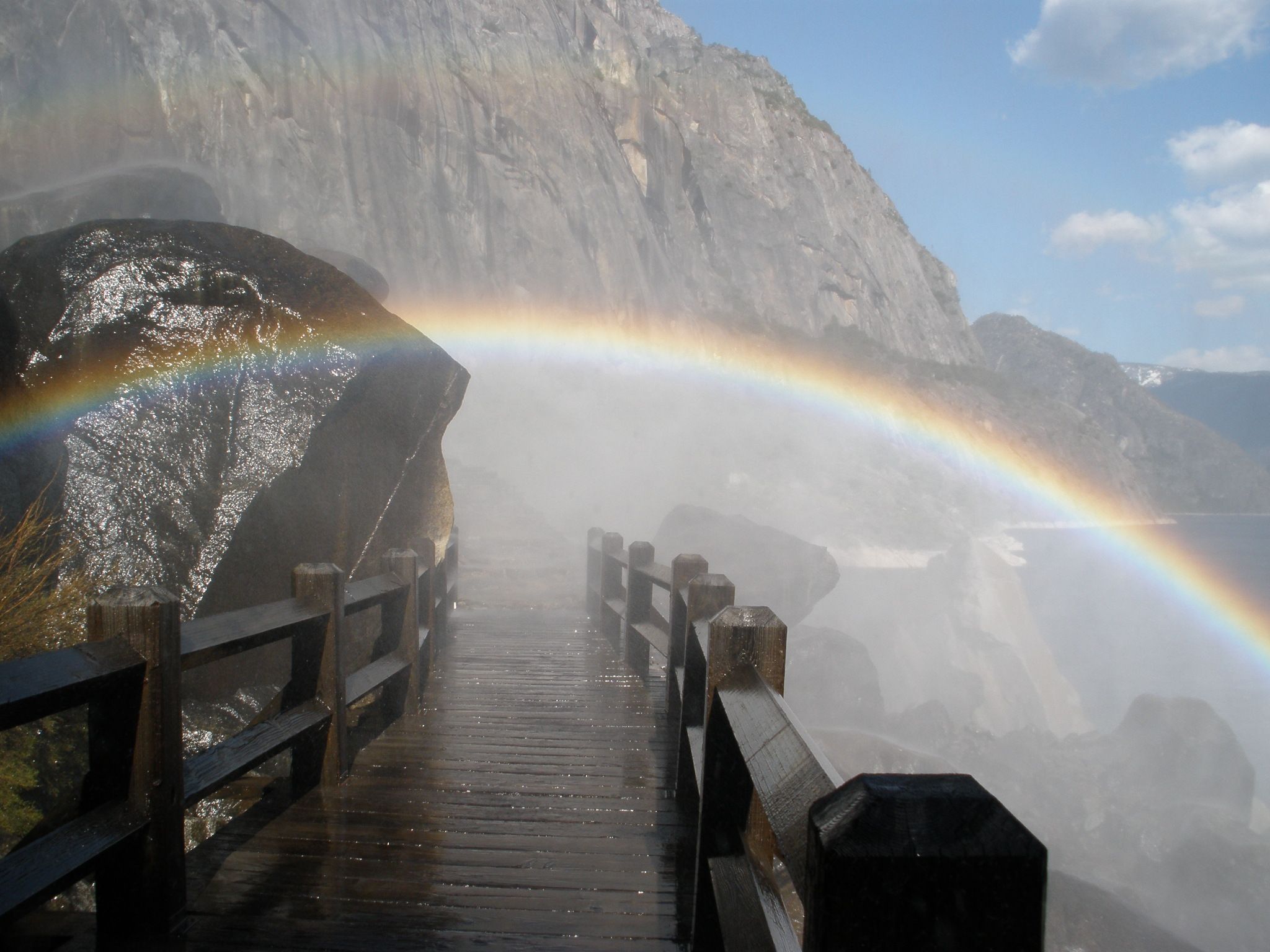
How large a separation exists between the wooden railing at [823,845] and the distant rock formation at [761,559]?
16056mm

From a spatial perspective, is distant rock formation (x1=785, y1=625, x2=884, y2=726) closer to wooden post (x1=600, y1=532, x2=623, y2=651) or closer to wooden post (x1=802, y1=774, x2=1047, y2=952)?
wooden post (x1=600, y1=532, x2=623, y2=651)

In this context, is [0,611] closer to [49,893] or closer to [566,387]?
[49,893]

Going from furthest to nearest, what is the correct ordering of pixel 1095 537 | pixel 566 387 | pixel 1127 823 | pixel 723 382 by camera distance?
pixel 1095 537 → pixel 723 382 → pixel 566 387 → pixel 1127 823

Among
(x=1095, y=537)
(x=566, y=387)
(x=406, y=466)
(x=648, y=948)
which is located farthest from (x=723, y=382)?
(x=1095, y=537)

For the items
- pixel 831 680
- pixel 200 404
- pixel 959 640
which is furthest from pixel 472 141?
pixel 200 404

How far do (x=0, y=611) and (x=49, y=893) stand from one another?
2.64m

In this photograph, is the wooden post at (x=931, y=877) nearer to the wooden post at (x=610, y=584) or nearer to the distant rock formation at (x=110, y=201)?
the wooden post at (x=610, y=584)

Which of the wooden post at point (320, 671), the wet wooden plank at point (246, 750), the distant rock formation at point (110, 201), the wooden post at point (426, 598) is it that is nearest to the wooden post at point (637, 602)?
the wooden post at point (426, 598)

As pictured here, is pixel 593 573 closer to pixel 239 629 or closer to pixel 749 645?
pixel 239 629

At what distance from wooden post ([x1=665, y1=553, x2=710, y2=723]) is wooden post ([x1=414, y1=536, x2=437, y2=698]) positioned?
191 cm

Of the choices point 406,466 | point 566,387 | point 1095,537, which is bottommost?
point 1095,537

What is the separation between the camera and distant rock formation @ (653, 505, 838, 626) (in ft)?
64.5

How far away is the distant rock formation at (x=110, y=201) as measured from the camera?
65.2ft

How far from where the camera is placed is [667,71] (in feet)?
298
